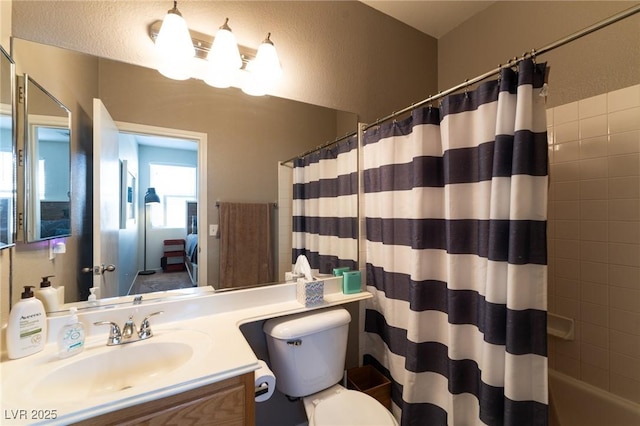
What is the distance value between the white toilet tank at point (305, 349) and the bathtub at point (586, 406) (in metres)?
1.08

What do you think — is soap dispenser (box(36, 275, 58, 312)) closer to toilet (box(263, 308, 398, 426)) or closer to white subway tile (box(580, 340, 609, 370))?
toilet (box(263, 308, 398, 426))

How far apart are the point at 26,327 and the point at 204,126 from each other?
3.20ft

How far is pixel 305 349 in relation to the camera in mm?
1237

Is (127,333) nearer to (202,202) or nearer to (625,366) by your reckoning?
(202,202)

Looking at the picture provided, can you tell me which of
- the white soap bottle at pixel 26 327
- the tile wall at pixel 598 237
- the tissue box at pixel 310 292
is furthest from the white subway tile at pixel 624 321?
the white soap bottle at pixel 26 327

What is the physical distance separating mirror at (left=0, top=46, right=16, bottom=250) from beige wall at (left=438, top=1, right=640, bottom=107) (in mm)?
2487

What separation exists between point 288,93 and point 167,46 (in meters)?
0.60

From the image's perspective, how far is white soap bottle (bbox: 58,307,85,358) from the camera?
848 mm

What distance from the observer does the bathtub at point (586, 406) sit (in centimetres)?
138

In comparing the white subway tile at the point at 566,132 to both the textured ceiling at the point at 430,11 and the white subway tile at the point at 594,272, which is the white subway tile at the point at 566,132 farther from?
the textured ceiling at the point at 430,11

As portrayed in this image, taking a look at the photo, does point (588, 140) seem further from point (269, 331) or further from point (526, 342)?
point (269, 331)

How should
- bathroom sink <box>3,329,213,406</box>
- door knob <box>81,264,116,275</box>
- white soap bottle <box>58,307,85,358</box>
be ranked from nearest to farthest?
bathroom sink <box>3,329,213,406</box>
white soap bottle <box>58,307,85,358</box>
door knob <box>81,264,116,275</box>

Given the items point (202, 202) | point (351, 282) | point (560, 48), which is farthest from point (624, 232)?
point (202, 202)

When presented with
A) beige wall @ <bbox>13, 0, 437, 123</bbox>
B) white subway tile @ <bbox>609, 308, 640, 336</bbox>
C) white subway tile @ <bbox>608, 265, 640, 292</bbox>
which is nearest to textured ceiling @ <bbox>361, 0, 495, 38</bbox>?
beige wall @ <bbox>13, 0, 437, 123</bbox>
